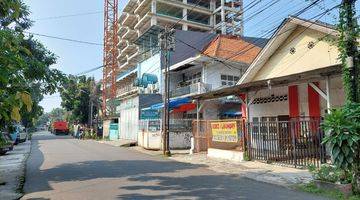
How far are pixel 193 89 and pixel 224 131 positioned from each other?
508 inches

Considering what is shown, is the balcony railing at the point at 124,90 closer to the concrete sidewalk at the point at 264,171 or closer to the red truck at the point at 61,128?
the red truck at the point at 61,128

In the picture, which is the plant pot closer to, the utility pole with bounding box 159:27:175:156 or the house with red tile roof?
the utility pole with bounding box 159:27:175:156

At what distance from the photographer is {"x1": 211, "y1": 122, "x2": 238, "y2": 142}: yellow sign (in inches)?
730

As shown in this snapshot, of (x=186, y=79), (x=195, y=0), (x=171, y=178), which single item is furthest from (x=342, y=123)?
(x=195, y=0)

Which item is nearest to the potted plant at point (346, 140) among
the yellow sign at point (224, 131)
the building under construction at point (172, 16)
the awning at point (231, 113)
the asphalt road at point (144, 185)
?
the asphalt road at point (144, 185)

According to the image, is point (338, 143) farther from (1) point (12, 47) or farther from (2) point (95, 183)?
Answer: (1) point (12, 47)

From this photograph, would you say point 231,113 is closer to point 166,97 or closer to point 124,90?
point 166,97

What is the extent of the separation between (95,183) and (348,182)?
7203mm

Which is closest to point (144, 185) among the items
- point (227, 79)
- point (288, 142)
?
point (288, 142)

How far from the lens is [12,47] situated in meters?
5.24

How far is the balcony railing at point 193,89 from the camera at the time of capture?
31.0 meters

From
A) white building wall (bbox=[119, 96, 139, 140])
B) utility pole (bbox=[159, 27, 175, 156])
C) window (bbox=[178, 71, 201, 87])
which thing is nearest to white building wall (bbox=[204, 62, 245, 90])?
window (bbox=[178, 71, 201, 87])

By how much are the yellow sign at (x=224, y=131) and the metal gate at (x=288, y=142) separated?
1.04m

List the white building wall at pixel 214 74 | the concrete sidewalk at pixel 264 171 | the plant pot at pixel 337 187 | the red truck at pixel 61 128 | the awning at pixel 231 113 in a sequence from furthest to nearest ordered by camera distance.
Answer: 1. the red truck at pixel 61 128
2. the white building wall at pixel 214 74
3. the awning at pixel 231 113
4. the concrete sidewalk at pixel 264 171
5. the plant pot at pixel 337 187
